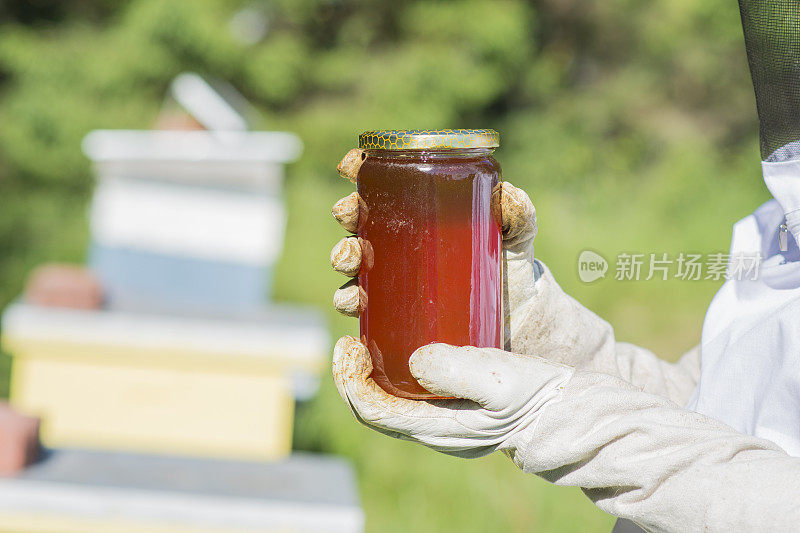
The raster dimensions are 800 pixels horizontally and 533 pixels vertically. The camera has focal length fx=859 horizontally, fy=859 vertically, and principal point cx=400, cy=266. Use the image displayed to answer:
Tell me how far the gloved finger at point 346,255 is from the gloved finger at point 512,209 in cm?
17

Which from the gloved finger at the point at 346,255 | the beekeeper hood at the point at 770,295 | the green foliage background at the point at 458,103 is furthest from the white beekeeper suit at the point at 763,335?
the green foliage background at the point at 458,103

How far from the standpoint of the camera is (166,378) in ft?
9.14

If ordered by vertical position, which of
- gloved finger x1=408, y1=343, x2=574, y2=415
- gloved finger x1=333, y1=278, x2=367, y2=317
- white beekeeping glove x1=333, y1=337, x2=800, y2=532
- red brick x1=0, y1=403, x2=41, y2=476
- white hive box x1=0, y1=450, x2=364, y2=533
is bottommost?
white hive box x1=0, y1=450, x2=364, y2=533

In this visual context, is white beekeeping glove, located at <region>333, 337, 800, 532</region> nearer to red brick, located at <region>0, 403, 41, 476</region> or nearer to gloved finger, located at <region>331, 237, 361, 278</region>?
gloved finger, located at <region>331, 237, 361, 278</region>

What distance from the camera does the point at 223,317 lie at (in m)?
2.95

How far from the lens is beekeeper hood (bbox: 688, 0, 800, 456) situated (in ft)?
3.22

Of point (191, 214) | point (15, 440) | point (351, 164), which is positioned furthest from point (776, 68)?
point (191, 214)

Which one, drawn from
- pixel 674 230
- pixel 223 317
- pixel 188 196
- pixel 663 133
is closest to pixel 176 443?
pixel 223 317

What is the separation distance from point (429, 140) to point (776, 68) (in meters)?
0.43

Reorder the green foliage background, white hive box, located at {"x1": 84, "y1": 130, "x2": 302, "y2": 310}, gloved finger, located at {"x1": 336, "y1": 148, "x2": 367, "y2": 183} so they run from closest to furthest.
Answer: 1. gloved finger, located at {"x1": 336, "y1": 148, "x2": 367, "y2": 183}
2. white hive box, located at {"x1": 84, "y1": 130, "x2": 302, "y2": 310}
3. the green foliage background

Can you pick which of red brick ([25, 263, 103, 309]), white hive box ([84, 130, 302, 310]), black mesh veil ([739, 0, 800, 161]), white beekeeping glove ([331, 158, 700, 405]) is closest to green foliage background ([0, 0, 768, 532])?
white hive box ([84, 130, 302, 310])

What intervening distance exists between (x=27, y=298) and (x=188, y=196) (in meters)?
0.78

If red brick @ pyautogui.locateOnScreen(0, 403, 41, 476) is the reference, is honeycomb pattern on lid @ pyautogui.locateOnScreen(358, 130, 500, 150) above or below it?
above

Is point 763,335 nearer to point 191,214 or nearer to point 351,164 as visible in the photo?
point 351,164
